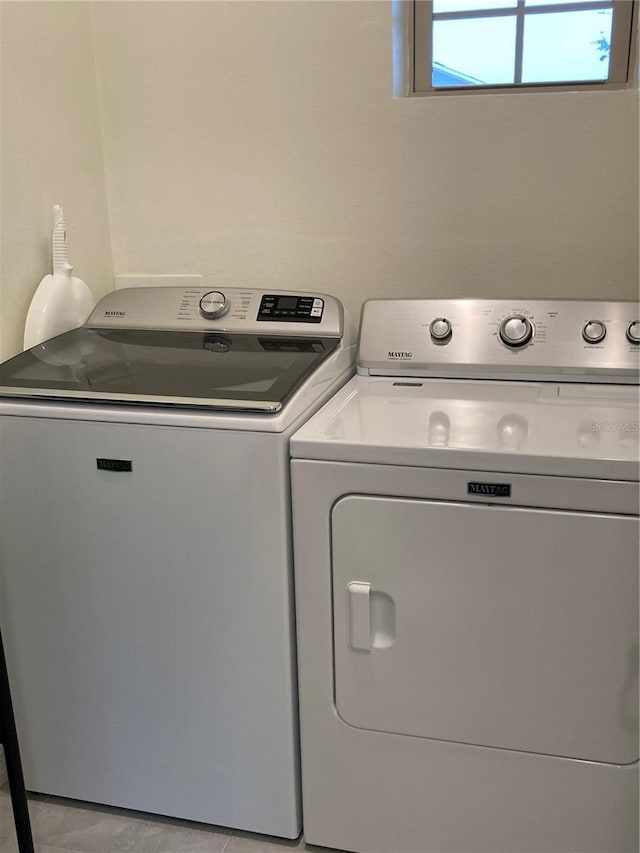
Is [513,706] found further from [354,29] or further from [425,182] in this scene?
[354,29]

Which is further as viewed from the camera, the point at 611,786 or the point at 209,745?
the point at 209,745

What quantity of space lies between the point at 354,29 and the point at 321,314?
69 cm

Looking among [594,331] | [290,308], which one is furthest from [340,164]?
[594,331]

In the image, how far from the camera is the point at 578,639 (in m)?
1.30

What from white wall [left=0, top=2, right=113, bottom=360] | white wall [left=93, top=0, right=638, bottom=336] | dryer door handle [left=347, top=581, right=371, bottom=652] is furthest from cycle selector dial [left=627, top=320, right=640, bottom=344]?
white wall [left=0, top=2, right=113, bottom=360]

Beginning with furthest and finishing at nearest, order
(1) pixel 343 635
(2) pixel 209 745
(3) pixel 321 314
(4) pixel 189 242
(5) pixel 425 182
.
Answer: (4) pixel 189 242, (5) pixel 425 182, (3) pixel 321 314, (2) pixel 209 745, (1) pixel 343 635

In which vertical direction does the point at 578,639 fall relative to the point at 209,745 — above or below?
above

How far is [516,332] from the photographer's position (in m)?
→ 1.70

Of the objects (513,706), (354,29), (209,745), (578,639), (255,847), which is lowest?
(255,847)

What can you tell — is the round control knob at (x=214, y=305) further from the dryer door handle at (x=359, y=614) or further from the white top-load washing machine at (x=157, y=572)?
the dryer door handle at (x=359, y=614)

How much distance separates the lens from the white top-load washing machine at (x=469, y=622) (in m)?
1.27

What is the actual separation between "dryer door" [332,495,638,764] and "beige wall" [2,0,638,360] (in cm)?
84

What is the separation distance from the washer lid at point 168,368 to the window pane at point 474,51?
77 cm

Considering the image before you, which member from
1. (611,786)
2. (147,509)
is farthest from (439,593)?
(147,509)
